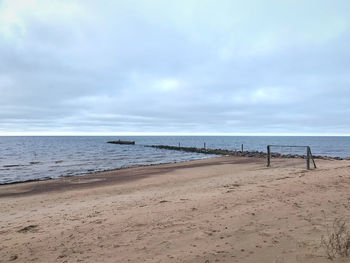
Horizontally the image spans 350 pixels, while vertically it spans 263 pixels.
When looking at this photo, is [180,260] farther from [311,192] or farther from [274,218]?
[311,192]

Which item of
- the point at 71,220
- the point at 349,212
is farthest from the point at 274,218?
the point at 71,220

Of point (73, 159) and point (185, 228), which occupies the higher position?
point (185, 228)

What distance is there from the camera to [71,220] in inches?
278

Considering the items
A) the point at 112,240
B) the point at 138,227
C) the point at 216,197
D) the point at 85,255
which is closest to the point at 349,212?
the point at 216,197

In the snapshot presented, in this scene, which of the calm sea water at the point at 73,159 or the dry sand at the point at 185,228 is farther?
the calm sea water at the point at 73,159

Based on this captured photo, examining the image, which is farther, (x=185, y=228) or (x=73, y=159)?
(x=73, y=159)

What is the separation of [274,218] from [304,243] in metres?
1.51

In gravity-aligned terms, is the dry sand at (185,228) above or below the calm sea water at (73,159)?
above

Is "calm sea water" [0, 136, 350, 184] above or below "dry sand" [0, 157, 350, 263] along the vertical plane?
below

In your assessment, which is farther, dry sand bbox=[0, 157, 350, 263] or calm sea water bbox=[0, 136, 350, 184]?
calm sea water bbox=[0, 136, 350, 184]

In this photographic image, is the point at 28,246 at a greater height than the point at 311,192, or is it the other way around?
the point at 311,192

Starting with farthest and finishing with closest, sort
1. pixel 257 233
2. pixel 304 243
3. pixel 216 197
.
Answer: pixel 216 197, pixel 257 233, pixel 304 243

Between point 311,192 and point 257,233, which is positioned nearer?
point 257,233

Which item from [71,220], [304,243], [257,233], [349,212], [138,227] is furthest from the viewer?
[71,220]
